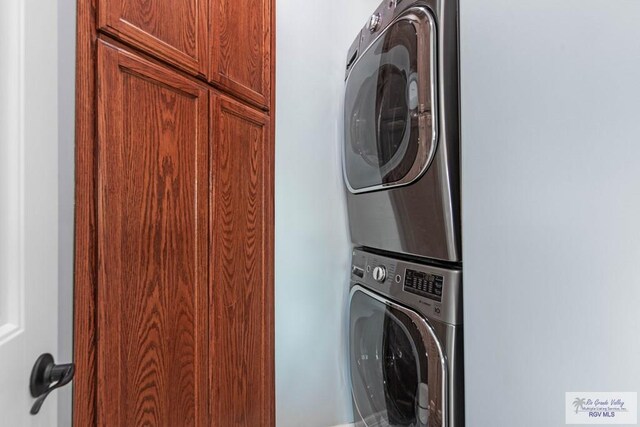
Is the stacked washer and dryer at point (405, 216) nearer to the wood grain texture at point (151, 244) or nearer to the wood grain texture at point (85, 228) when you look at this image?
the wood grain texture at point (151, 244)

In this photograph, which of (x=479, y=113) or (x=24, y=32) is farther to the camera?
(x=479, y=113)

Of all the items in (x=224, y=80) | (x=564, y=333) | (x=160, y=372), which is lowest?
(x=160, y=372)

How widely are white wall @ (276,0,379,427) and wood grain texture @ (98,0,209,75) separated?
57 cm

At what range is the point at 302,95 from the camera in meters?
1.55

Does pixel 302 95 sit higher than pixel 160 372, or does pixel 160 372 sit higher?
pixel 302 95

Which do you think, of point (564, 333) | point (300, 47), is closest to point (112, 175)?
point (564, 333)

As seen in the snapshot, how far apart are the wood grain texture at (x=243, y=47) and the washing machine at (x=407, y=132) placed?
375 millimetres

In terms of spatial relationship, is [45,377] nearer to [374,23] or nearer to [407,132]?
[407,132]

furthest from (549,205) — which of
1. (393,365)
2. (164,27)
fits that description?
(164,27)

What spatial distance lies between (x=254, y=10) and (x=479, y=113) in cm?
93

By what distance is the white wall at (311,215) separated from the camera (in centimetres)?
151

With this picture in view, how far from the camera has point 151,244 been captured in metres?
0.79

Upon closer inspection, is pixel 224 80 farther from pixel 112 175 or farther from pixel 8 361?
pixel 8 361

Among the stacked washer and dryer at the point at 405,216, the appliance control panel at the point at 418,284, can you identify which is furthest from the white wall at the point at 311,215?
the appliance control panel at the point at 418,284
